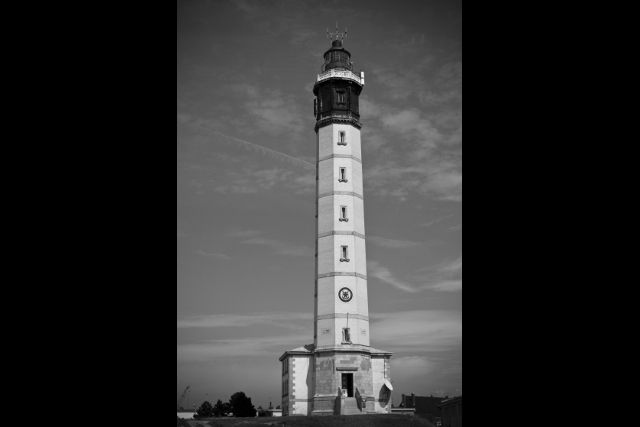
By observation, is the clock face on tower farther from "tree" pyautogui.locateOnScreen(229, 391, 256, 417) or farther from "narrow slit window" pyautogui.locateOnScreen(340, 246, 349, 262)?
"tree" pyautogui.locateOnScreen(229, 391, 256, 417)

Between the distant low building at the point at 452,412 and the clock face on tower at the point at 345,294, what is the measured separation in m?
13.0

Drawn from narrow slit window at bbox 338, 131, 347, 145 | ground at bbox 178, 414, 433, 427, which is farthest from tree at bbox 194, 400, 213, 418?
narrow slit window at bbox 338, 131, 347, 145

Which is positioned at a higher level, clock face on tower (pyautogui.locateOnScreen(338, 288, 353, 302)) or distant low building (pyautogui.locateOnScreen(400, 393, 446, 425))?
clock face on tower (pyautogui.locateOnScreen(338, 288, 353, 302))

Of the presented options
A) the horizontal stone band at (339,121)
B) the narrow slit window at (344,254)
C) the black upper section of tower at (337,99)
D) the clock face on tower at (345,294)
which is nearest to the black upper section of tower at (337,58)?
the black upper section of tower at (337,99)

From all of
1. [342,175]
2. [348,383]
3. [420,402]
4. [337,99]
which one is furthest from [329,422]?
[420,402]

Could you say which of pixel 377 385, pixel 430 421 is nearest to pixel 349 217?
pixel 377 385

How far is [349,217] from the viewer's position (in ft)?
132

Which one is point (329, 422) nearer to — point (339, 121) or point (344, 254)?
point (344, 254)

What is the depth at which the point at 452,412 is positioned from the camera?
2538 centimetres

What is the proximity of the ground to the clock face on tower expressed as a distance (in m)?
6.83

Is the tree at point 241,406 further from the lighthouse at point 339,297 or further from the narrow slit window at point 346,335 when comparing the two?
the narrow slit window at point 346,335

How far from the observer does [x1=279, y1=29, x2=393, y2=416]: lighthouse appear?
37.9m
